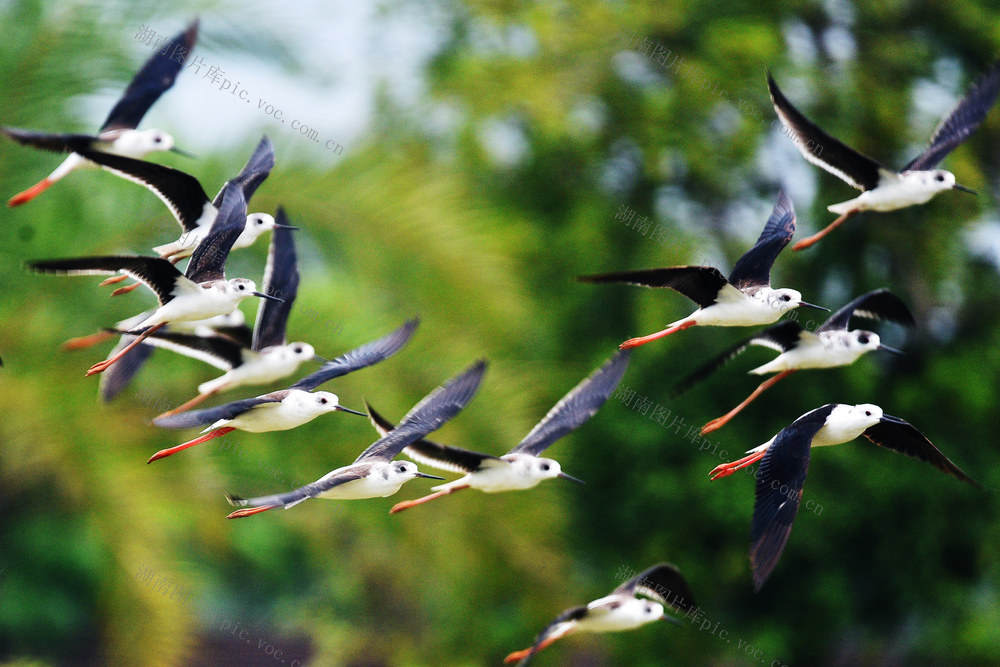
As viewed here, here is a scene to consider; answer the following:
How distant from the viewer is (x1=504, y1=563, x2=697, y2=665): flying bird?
3941mm

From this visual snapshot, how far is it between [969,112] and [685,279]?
1555mm

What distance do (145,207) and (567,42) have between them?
689cm

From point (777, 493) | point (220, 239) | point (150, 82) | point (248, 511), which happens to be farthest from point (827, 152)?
point (150, 82)

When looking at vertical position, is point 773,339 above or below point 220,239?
below

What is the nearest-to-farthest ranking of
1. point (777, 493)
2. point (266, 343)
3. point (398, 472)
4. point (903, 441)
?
point (777, 493) → point (398, 472) → point (903, 441) → point (266, 343)

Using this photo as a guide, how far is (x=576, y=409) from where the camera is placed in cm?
423

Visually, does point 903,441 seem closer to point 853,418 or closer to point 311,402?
point 853,418

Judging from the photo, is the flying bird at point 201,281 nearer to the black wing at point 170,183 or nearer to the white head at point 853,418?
the black wing at point 170,183

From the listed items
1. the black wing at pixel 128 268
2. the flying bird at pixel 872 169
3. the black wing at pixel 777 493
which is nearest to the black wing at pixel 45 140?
the black wing at pixel 128 268

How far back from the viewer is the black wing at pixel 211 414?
2.92 meters

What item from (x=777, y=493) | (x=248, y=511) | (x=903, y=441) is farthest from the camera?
(x=903, y=441)

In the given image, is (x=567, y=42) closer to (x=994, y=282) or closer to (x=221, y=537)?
(x=994, y=282)

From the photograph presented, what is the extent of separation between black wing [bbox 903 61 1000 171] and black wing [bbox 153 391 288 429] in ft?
7.82

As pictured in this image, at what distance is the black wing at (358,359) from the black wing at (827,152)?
136 cm
